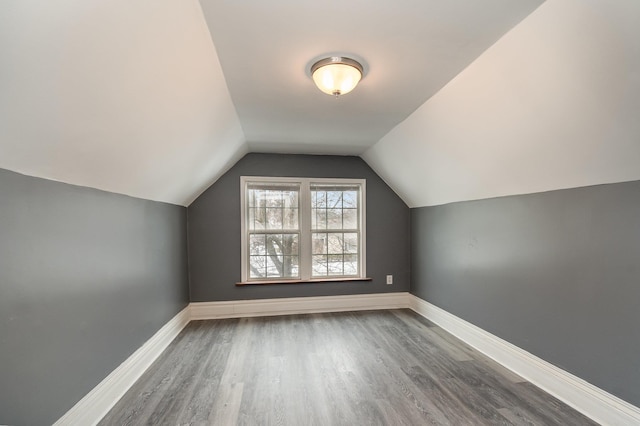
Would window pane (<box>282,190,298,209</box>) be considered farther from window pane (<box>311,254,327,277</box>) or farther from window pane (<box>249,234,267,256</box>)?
window pane (<box>311,254,327,277</box>)

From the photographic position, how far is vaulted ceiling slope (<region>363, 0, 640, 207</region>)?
136 centimetres

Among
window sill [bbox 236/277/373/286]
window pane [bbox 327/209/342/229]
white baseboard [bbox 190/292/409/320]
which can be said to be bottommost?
white baseboard [bbox 190/292/409/320]

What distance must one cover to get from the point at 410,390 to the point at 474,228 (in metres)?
1.73

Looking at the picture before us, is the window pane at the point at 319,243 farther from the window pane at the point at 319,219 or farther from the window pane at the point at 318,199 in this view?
the window pane at the point at 318,199

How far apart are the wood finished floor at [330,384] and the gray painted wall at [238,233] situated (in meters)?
0.73

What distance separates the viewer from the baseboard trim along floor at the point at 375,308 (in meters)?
1.89

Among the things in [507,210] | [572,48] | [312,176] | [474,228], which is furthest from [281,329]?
[572,48]

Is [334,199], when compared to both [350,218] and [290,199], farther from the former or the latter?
[290,199]

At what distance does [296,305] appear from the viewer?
167 inches

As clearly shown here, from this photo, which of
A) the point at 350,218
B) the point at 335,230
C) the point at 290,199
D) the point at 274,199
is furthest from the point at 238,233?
the point at 350,218

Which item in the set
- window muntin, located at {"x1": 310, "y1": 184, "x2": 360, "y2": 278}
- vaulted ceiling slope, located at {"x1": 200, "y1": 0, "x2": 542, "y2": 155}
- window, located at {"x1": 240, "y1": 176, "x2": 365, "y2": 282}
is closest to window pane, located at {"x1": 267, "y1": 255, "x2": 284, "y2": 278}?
window, located at {"x1": 240, "y1": 176, "x2": 365, "y2": 282}

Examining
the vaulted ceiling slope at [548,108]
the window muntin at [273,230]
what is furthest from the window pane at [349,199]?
the vaulted ceiling slope at [548,108]

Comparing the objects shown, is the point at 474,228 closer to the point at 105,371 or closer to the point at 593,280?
the point at 593,280

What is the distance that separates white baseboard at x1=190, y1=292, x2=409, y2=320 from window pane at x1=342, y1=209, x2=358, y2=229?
1.02 meters
